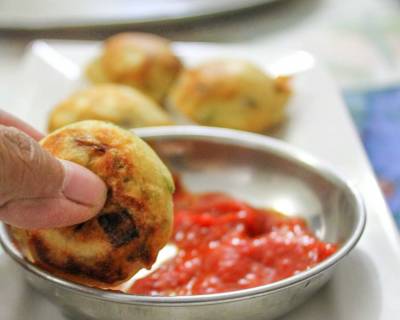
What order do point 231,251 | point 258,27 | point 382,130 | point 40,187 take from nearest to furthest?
1. point 40,187
2. point 231,251
3. point 382,130
4. point 258,27

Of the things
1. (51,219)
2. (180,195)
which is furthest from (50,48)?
(51,219)

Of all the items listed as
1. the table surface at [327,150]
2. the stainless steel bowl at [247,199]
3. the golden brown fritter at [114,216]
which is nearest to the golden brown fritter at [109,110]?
the stainless steel bowl at [247,199]

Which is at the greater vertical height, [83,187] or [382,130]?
[83,187]

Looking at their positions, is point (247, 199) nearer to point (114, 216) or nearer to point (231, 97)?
point (231, 97)

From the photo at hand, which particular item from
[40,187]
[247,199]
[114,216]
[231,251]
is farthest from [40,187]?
[247,199]

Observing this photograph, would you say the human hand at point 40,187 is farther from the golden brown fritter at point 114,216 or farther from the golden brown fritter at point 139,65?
the golden brown fritter at point 139,65

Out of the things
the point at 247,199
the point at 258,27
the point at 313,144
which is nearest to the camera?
the point at 247,199

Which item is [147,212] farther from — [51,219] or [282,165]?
[282,165]

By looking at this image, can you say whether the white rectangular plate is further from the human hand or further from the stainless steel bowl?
the human hand
